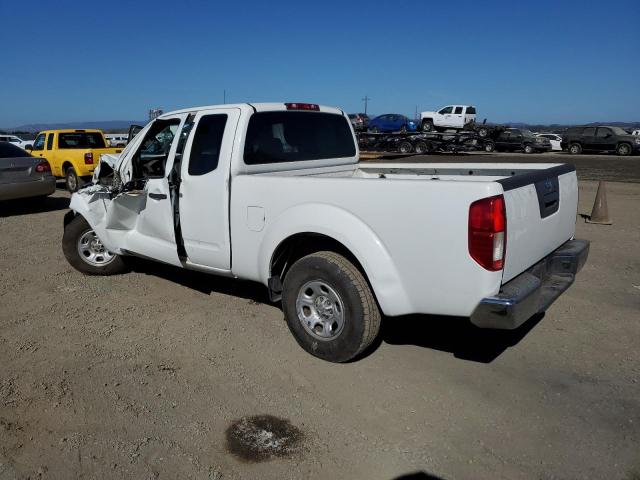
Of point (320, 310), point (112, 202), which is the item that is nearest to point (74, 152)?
point (112, 202)

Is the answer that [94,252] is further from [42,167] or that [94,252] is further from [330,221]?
[42,167]

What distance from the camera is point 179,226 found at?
474 cm

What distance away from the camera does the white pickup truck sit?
3102 mm

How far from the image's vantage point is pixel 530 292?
3.19 metres

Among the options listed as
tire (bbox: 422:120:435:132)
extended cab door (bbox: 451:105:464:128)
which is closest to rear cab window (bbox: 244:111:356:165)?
extended cab door (bbox: 451:105:464:128)

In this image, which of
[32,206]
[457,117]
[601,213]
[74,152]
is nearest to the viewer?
[601,213]

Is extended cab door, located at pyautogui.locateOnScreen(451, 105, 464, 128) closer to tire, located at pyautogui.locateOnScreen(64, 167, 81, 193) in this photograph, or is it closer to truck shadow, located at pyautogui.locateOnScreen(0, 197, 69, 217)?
tire, located at pyautogui.locateOnScreen(64, 167, 81, 193)

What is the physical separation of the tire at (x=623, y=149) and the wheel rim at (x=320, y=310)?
103 ft

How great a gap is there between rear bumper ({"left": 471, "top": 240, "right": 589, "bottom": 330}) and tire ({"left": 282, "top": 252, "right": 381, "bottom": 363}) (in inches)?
30.5

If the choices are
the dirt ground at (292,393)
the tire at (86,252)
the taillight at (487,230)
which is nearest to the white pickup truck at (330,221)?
the taillight at (487,230)

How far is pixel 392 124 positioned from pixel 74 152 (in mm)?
25061

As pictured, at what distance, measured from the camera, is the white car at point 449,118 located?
107ft

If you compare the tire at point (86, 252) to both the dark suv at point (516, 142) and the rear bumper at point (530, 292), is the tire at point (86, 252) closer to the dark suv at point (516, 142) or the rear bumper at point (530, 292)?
the rear bumper at point (530, 292)

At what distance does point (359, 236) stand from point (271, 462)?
1486mm
